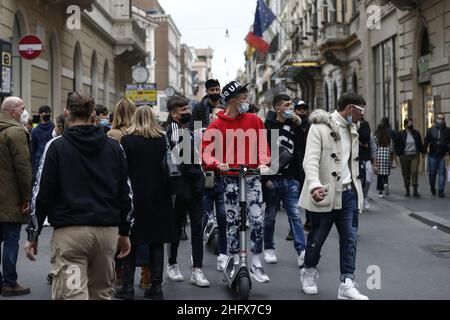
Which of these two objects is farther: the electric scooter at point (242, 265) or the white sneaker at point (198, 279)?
the white sneaker at point (198, 279)

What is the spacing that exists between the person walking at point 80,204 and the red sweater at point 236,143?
7.68ft

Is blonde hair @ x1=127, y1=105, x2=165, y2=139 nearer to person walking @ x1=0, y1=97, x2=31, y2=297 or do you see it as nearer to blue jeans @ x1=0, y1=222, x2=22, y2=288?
person walking @ x1=0, y1=97, x2=31, y2=297

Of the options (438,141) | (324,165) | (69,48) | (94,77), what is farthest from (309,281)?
(94,77)

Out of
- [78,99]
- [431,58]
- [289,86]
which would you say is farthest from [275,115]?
[289,86]

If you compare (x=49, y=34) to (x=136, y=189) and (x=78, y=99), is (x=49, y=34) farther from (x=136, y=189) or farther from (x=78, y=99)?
(x=78, y=99)

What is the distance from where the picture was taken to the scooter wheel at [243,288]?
6504mm

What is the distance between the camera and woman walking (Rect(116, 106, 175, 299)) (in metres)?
6.45

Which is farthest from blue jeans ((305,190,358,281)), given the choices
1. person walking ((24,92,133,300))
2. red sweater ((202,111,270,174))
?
person walking ((24,92,133,300))

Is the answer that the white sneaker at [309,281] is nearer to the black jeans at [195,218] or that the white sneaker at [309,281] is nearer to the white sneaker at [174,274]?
the black jeans at [195,218]

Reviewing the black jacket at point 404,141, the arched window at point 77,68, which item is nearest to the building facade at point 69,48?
the arched window at point 77,68

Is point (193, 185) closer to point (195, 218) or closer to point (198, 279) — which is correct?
point (195, 218)

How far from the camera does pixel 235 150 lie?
7.04 m

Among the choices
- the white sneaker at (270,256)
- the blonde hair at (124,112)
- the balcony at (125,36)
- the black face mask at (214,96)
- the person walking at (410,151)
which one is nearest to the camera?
the blonde hair at (124,112)
